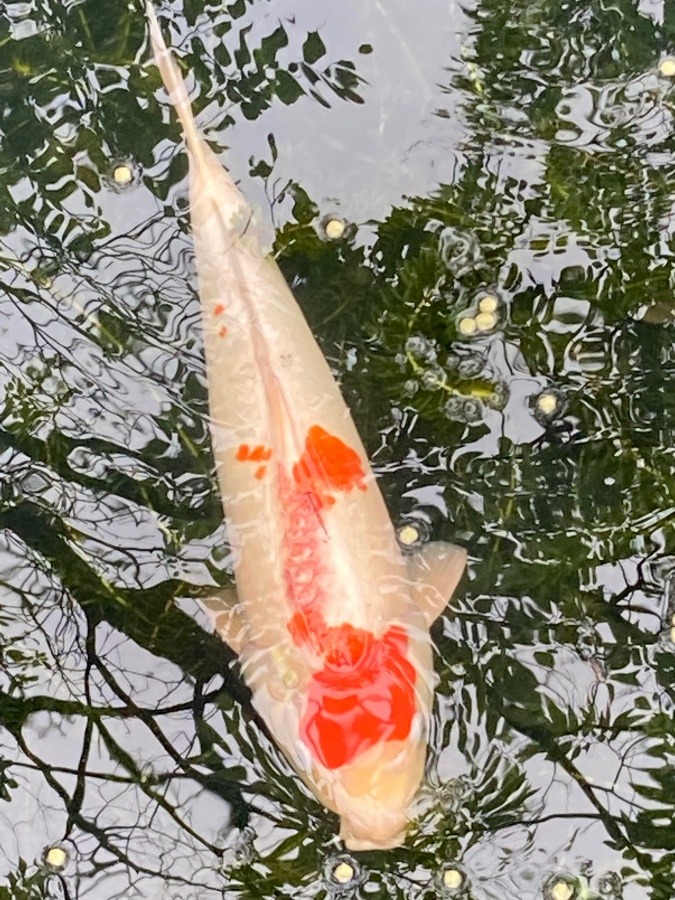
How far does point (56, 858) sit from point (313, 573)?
150 centimetres

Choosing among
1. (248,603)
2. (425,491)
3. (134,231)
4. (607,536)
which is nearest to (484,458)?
(425,491)

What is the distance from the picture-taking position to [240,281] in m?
3.17

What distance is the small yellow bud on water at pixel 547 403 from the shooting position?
10.8ft

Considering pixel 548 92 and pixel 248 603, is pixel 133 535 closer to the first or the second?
pixel 248 603

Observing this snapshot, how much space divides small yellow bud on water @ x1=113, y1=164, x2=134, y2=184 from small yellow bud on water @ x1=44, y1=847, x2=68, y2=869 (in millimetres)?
2582

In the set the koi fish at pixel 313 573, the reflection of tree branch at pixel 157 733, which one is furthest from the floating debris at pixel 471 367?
the reflection of tree branch at pixel 157 733

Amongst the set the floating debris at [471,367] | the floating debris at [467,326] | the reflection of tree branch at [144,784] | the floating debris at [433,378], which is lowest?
the reflection of tree branch at [144,784]

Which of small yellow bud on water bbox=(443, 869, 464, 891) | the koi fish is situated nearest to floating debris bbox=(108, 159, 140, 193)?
the koi fish

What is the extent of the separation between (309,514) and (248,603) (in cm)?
44

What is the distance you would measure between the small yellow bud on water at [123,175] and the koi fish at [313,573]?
652mm

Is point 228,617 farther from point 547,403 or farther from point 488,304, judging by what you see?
point 488,304

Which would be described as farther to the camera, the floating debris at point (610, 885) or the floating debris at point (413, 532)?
the floating debris at point (413, 532)

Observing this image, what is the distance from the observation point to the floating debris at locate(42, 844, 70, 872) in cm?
325

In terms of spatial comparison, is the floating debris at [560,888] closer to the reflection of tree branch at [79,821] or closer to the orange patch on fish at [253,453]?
the reflection of tree branch at [79,821]
